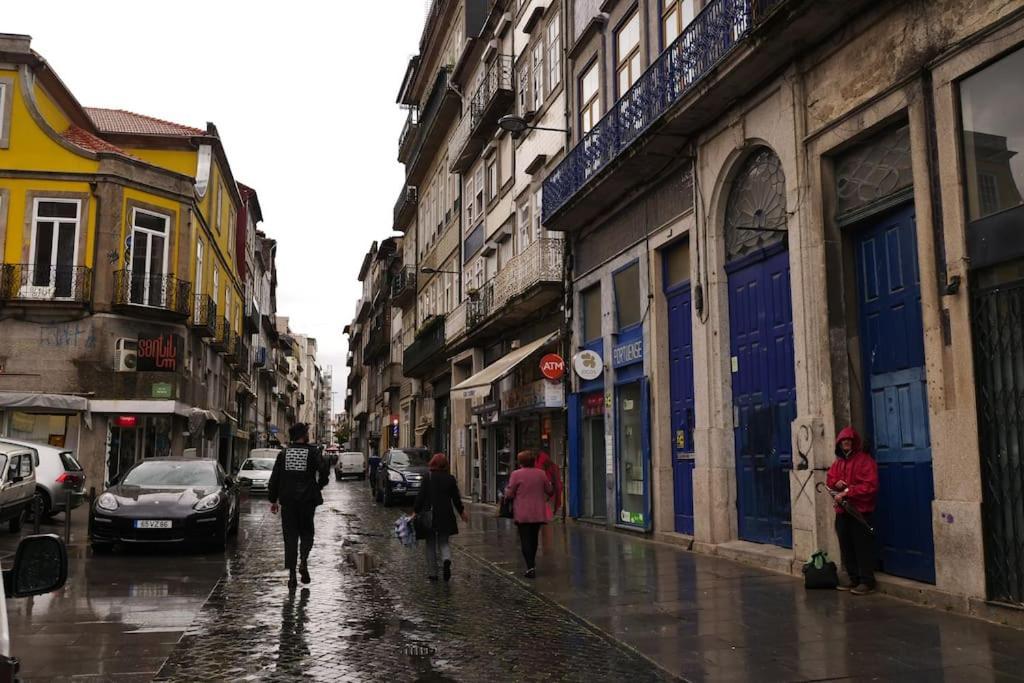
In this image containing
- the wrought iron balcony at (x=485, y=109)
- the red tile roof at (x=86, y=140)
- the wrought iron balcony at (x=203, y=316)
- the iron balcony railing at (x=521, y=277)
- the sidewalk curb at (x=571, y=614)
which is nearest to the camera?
the sidewalk curb at (x=571, y=614)

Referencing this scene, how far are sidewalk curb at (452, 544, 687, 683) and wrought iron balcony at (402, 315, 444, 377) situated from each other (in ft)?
66.9

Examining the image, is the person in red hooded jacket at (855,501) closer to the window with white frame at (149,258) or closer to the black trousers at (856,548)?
the black trousers at (856,548)

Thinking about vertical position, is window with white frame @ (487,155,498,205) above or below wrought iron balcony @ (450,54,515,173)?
below

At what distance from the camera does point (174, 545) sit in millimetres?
14547

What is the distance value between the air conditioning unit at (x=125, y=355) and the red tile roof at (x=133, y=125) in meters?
10.4

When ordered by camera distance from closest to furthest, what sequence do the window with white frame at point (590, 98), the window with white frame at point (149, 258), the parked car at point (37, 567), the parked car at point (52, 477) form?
1. the parked car at point (37, 567)
2. the parked car at point (52, 477)
3. the window with white frame at point (590, 98)
4. the window with white frame at point (149, 258)

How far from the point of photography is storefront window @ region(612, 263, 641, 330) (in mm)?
16859

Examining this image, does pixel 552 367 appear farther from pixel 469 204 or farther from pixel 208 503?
pixel 469 204

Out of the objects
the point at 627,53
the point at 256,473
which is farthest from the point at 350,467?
the point at 627,53

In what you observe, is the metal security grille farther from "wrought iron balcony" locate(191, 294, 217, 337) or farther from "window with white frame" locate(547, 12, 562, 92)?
"wrought iron balcony" locate(191, 294, 217, 337)

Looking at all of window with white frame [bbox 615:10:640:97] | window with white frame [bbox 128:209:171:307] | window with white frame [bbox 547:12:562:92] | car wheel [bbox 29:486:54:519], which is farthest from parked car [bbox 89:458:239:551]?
window with white frame [bbox 128:209:171:307]

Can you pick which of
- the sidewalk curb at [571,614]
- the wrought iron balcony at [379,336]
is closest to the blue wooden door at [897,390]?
the sidewalk curb at [571,614]

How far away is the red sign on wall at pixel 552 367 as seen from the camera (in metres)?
19.5

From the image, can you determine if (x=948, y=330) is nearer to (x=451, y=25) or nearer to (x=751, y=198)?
(x=751, y=198)
